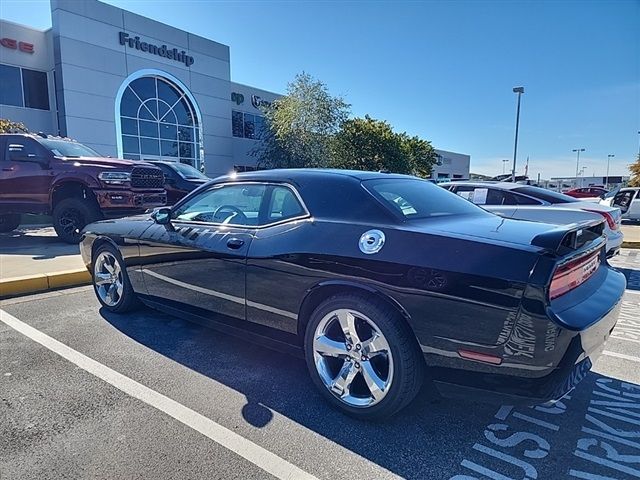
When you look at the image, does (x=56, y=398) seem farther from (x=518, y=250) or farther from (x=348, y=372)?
(x=518, y=250)

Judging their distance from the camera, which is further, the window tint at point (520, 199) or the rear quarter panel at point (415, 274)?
the window tint at point (520, 199)

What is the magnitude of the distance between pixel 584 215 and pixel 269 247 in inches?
183

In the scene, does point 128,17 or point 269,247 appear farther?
point 128,17

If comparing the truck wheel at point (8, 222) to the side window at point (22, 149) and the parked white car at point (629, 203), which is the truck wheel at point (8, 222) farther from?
the parked white car at point (629, 203)

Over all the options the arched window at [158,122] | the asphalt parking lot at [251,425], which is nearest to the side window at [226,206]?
the asphalt parking lot at [251,425]

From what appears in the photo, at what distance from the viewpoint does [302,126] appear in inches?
1089

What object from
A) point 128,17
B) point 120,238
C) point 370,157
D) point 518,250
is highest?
point 128,17

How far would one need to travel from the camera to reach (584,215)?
5535mm

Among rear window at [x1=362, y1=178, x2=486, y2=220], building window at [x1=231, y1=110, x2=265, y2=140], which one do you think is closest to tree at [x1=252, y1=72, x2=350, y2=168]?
building window at [x1=231, y1=110, x2=265, y2=140]

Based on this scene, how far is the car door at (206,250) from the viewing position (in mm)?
3164

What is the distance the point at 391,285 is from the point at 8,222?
1055cm

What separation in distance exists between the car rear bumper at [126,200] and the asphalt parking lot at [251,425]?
15.1ft

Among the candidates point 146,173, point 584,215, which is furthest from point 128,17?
point 584,215

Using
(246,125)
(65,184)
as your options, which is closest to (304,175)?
(65,184)
